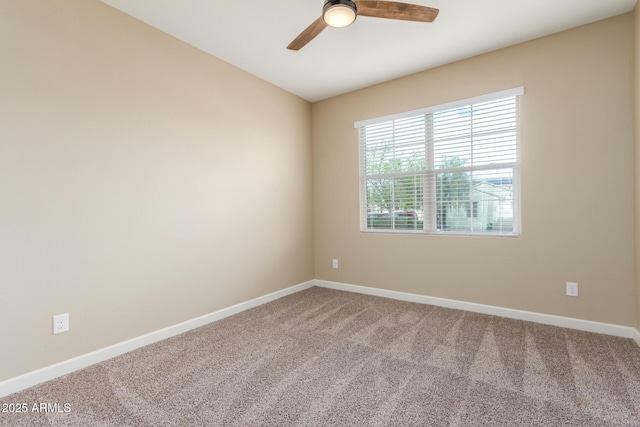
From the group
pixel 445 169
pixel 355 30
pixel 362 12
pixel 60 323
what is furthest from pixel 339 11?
pixel 60 323

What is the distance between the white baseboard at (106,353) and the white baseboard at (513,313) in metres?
1.48

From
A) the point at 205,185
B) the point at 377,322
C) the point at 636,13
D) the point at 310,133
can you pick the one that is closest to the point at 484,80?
the point at 636,13

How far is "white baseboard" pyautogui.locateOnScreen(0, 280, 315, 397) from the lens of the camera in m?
1.81

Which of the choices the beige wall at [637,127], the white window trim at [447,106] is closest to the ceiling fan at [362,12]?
the white window trim at [447,106]

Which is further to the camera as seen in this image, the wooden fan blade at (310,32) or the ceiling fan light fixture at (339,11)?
the wooden fan blade at (310,32)

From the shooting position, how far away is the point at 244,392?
1758mm

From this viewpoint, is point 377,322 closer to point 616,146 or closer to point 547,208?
point 547,208

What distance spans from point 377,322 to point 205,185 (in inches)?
81.8

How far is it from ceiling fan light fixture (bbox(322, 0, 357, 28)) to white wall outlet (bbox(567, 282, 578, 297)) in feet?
9.10

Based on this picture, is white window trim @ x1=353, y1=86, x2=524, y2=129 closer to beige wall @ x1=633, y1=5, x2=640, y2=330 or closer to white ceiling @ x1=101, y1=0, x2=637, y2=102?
white ceiling @ x1=101, y1=0, x2=637, y2=102

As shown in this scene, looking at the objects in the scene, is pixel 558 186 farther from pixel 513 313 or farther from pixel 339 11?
pixel 339 11

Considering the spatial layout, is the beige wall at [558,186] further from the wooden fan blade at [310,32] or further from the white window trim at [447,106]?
the wooden fan blade at [310,32]

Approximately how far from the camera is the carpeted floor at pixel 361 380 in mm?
1547

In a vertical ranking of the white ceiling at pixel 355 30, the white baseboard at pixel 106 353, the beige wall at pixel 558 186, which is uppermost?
the white ceiling at pixel 355 30
